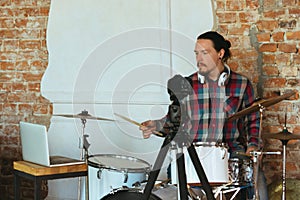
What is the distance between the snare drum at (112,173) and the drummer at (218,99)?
1.40 feet

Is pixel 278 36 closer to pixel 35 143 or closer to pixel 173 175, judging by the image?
pixel 173 175

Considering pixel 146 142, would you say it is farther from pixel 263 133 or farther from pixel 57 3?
pixel 57 3

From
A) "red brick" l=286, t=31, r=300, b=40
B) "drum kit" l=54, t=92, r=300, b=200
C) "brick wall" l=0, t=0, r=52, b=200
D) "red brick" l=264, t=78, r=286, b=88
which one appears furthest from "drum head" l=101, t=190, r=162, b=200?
"red brick" l=286, t=31, r=300, b=40

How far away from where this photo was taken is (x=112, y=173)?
331 cm

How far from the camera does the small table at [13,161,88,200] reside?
3424 millimetres

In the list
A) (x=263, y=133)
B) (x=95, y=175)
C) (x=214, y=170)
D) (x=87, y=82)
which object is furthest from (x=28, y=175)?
(x=263, y=133)

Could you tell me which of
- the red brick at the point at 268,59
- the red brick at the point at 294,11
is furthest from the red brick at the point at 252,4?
the red brick at the point at 268,59

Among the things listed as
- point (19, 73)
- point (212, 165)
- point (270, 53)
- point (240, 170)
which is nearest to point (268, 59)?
point (270, 53)

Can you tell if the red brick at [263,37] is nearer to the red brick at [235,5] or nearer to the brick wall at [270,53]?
the brick wall at [270,53]

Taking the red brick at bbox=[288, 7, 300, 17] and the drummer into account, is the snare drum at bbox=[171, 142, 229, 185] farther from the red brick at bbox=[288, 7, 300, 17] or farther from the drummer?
the red brick at bbox=[288, 7, 300, 17]

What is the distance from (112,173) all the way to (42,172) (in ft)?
1.49

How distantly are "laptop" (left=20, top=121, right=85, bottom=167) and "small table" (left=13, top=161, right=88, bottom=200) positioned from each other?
33 mm

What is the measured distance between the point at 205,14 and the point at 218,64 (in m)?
0.39

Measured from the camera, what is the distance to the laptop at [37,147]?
135 inches
